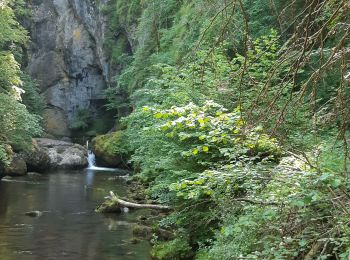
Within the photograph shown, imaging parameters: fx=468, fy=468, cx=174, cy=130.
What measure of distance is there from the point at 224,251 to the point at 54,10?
118ft

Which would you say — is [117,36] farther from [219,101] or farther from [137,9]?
[219,101]

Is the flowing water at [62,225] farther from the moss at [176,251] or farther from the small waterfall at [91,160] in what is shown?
the small waterfall at [91,160]

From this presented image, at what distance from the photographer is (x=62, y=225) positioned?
527 inches

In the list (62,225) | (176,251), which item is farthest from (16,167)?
(176,251)

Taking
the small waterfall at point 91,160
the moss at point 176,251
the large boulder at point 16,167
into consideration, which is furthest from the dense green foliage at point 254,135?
the small waterfall at point 91,160

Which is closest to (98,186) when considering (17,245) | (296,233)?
(17,245)

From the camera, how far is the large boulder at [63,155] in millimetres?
29234

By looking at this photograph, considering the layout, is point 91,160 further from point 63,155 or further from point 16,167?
point 16,167

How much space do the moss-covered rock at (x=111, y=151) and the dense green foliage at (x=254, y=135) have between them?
976cm

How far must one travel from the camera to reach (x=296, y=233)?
444cm

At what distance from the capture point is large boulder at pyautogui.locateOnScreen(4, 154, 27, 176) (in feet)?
79.3

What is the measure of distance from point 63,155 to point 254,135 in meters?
25.1

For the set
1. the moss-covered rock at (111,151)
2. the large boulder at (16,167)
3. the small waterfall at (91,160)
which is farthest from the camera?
the small waterfall at (91,160)

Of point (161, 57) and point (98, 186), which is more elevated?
point (161, 57)
